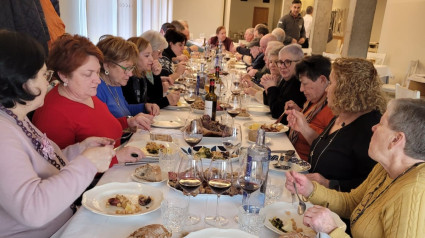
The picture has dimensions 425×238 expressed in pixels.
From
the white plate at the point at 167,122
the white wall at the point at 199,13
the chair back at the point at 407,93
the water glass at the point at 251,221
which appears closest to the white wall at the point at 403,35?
the chair back at the point at 407,93

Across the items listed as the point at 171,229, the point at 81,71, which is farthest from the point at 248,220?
Answer: the point at 81,71

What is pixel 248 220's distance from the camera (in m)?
1.25

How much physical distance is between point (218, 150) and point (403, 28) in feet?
24.5

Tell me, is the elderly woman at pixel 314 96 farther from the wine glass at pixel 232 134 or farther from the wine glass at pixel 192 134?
the wine glass at pixel 192 134

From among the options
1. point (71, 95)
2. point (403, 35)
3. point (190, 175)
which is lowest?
point (190, 175)

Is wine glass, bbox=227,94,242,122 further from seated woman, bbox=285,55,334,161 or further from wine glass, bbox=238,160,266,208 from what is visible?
wine glass, bbox=238,160,266,208

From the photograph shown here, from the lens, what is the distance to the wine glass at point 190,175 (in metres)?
1.31

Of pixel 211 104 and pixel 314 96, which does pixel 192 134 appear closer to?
pixel 211 104

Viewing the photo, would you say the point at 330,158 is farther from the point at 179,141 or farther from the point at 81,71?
the point at 81,71

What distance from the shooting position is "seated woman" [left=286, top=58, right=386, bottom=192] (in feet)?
6.23

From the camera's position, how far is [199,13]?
485 inches

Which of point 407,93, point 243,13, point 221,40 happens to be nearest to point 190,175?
point 407,93

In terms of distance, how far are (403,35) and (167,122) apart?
711 centimetres

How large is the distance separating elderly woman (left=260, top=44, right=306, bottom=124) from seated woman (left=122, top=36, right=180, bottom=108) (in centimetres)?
86
